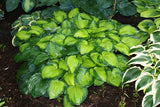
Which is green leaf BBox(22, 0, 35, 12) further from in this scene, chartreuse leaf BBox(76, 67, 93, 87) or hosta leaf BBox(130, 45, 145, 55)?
hosta leaf BBox(130, 45, 145, 55)

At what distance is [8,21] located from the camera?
3.94m

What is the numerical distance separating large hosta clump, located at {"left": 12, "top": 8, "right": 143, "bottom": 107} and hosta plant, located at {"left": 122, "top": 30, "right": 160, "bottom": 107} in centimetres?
14

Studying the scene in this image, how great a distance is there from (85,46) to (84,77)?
1.14 ft

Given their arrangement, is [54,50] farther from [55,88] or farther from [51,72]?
[55,88]

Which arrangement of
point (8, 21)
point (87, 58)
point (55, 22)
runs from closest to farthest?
1. point (87, 58)
2. point (55, 22)
3. point (8, 21)

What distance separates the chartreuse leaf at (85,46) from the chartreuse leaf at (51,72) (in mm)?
340

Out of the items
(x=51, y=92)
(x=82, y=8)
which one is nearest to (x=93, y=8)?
(x=82, y=8)

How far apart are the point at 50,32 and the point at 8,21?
162 cm

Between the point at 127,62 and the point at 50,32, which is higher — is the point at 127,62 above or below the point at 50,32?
below

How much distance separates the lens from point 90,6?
2.90m

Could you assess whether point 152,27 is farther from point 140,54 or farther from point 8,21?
point 8,21

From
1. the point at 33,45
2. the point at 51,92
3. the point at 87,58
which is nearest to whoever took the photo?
the point at 51,92

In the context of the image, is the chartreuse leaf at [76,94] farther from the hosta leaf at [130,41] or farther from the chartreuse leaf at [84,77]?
the hosta leaf at [130,41]

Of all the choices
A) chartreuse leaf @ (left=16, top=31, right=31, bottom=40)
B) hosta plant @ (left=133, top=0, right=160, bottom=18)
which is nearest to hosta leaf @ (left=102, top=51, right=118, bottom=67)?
hosta plant @ (left=133, top=0, right=160, bottom=18)
